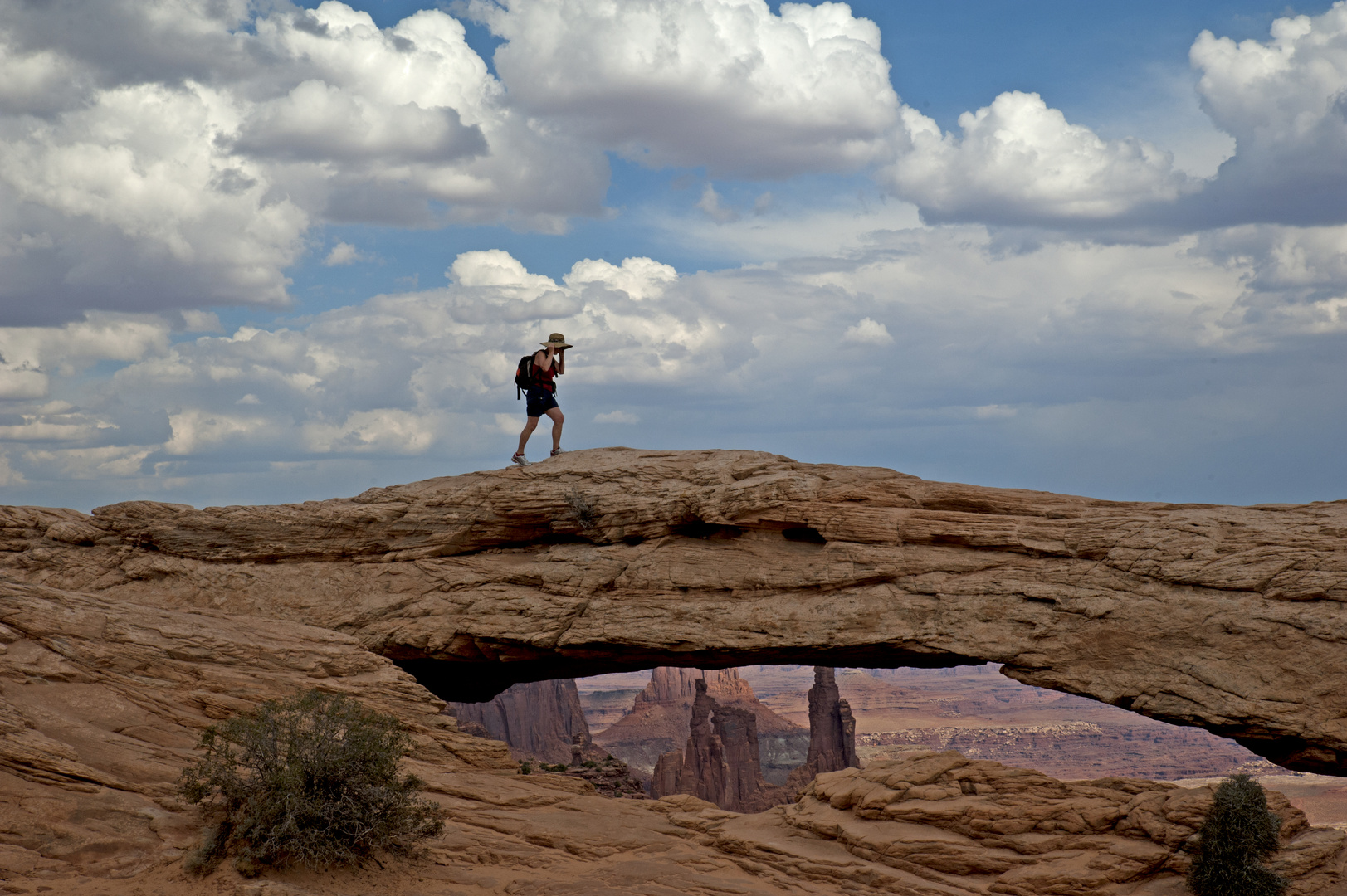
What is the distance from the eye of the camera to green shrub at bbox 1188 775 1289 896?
15.7 metres

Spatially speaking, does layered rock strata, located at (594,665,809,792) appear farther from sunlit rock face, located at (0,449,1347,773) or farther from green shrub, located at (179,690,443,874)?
green shrub, located at (179,690,443,874)

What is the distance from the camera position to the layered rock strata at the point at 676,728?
12244cm

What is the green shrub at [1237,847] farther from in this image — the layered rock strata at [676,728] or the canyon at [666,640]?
the layered rock strata at [676,728]

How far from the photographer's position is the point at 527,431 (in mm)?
25406

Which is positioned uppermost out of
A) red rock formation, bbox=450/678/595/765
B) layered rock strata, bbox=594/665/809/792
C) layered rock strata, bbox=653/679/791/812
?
layered rock strata, bbox=653/679/791/812

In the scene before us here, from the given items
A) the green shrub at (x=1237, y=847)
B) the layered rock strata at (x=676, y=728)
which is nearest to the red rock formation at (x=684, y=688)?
the layered rock strata at (x=676, y=728)

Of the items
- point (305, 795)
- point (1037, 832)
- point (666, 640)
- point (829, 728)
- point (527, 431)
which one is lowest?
point (829, 728)

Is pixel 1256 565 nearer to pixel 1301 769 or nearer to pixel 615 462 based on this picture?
pixel 1301 769

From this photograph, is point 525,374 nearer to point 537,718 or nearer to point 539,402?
point 539,402

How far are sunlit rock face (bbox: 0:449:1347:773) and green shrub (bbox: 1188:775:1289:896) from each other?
4.58ft

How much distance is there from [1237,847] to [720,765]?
57.9 metres

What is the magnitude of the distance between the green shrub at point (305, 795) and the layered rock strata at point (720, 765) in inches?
2070

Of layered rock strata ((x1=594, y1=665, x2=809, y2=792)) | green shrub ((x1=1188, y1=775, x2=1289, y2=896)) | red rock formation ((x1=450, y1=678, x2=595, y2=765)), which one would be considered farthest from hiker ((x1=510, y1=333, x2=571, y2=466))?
layered rock strata ((x1=594, y1=665, x2=809, y2=792))

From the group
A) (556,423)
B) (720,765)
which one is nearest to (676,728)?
(720,765)
